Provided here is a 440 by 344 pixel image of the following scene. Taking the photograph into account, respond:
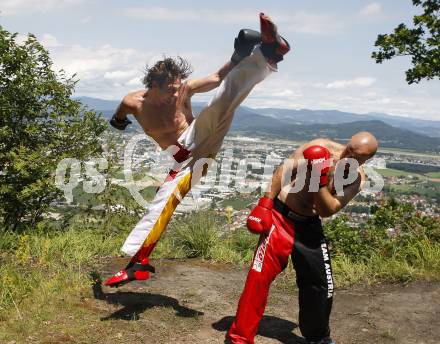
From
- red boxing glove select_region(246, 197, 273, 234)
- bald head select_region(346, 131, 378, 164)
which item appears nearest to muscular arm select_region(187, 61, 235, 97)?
red boxing glove select_region(246, 197, 273, 234)

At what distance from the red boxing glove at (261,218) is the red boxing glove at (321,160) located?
468 millimetres

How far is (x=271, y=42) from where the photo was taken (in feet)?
11.8

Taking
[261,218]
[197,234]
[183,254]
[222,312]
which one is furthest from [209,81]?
[183,254]

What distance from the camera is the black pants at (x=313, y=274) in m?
3.64

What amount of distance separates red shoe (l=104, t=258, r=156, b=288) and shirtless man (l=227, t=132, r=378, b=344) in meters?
0.83

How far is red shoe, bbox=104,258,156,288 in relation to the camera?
3812 millimetres

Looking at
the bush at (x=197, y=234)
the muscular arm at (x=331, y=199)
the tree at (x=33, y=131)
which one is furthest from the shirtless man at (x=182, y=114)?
the tree at (x=33, y=131)

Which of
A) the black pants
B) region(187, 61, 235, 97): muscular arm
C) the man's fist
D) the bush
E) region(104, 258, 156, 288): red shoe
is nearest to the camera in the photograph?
the black pants

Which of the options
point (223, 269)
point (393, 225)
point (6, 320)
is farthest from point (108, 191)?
point (393, 225)

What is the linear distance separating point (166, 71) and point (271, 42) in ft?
3.01

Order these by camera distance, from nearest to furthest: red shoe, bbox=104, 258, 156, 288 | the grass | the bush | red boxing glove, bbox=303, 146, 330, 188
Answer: red boxing glove, bbox=303, 146, 330, 188
red shoe, bbox=104, 258, 156, 288
the grass
the bush

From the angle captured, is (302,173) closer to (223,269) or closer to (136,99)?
(136,99)

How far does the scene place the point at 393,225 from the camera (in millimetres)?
6625

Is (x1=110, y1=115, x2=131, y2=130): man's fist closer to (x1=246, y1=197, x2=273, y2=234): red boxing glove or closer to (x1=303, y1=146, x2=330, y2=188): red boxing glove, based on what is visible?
(x1=246, y1=197, x2=273, y2=234): red boxing glove
